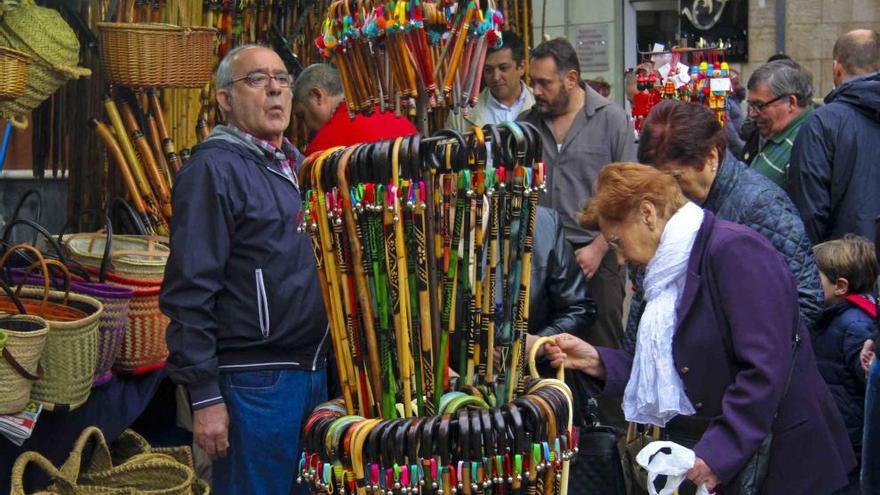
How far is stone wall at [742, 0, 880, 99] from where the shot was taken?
34.2ft

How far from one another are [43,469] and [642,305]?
85.1 inches

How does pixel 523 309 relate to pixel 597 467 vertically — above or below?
above

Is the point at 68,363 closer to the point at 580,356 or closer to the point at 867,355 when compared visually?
the point at 580,356

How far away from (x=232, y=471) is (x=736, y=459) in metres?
1.59

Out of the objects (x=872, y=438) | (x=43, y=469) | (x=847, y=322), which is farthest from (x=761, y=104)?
(x=43, y=469)

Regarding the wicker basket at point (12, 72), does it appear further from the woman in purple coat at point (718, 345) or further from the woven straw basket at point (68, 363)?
the woman in purple coat at point (718, 345)

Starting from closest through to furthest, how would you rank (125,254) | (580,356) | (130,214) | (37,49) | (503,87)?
1. (580,356)
2. (37,49)
3. (125,254)
4. (130,214)
5. (503,87)

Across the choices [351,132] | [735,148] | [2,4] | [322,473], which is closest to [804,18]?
[735,148]

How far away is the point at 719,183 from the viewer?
143 inches

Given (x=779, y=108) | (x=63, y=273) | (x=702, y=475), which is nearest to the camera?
(x=702, y=475)

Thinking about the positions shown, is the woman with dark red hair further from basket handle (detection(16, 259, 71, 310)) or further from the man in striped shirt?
the man in striped shirt

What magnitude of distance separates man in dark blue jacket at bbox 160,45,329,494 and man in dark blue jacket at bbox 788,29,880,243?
260 centimetres

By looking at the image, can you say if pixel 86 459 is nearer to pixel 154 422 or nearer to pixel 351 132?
pixel 154 422

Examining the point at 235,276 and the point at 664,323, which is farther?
the point at 235,276
